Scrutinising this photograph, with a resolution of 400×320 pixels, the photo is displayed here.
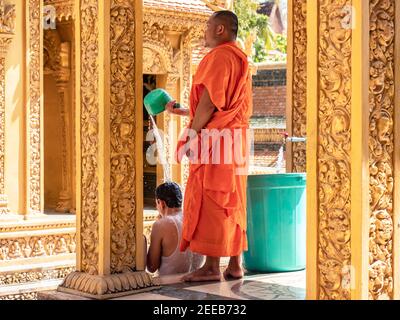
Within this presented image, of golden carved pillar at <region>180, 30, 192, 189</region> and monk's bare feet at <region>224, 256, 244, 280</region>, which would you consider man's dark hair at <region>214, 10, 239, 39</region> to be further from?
golden carved pillar at <region>180, 30, 192, 189</region>

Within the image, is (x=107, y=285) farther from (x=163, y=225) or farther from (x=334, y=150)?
(x=334, y=150)

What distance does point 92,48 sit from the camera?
5.43 m

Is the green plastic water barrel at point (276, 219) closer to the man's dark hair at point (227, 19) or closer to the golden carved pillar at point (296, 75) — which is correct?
the golden carved pillar at point (296, 75)

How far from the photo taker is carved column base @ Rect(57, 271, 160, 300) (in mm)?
5230

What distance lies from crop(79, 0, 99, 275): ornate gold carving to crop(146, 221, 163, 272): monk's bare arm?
0.63 metres

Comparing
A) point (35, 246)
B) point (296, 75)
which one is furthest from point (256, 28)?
point (296, 75)

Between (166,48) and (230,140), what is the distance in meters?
8.09

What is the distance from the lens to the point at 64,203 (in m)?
12.5

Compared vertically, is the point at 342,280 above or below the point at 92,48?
below

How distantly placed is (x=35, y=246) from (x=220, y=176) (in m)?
5.64

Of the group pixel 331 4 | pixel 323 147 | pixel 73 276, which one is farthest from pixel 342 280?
pixel 73 276

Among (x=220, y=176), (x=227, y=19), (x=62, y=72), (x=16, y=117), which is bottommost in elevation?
(x=220, y=176)

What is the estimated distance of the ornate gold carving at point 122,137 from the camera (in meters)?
5.36

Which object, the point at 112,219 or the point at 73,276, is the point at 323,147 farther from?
the point at 73,276
